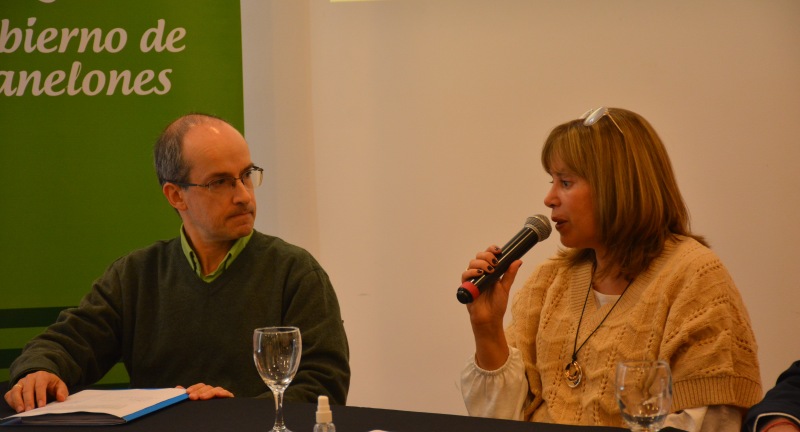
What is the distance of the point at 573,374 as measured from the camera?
7.43 feet

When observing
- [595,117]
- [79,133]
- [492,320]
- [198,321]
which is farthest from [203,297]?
[79,133]

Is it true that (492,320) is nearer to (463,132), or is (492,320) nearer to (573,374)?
(573,374)

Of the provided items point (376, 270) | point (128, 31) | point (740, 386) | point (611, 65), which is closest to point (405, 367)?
point (376, 270)

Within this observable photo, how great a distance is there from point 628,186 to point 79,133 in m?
2.44

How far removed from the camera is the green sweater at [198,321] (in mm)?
2479

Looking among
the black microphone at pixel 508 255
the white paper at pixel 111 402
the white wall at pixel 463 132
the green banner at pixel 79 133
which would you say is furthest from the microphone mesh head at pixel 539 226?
the green banner at pixel 79 133

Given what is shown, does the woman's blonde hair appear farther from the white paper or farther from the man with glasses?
the white paper

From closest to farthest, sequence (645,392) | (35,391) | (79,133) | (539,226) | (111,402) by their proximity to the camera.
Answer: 1. (645,392)
2. (111,402)
3. (35,391)
4. (539,226)
5. (79,133)

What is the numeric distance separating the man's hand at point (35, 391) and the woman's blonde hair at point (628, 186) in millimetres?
1430

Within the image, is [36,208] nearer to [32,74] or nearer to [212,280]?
[32,74]

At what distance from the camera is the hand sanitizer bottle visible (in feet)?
5.19

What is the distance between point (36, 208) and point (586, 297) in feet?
8.04

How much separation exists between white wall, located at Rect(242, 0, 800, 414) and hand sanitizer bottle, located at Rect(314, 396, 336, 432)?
248cm

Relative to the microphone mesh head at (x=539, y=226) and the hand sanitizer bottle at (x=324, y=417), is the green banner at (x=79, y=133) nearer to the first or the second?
the microphone mesh head at (x=539, y=226)
